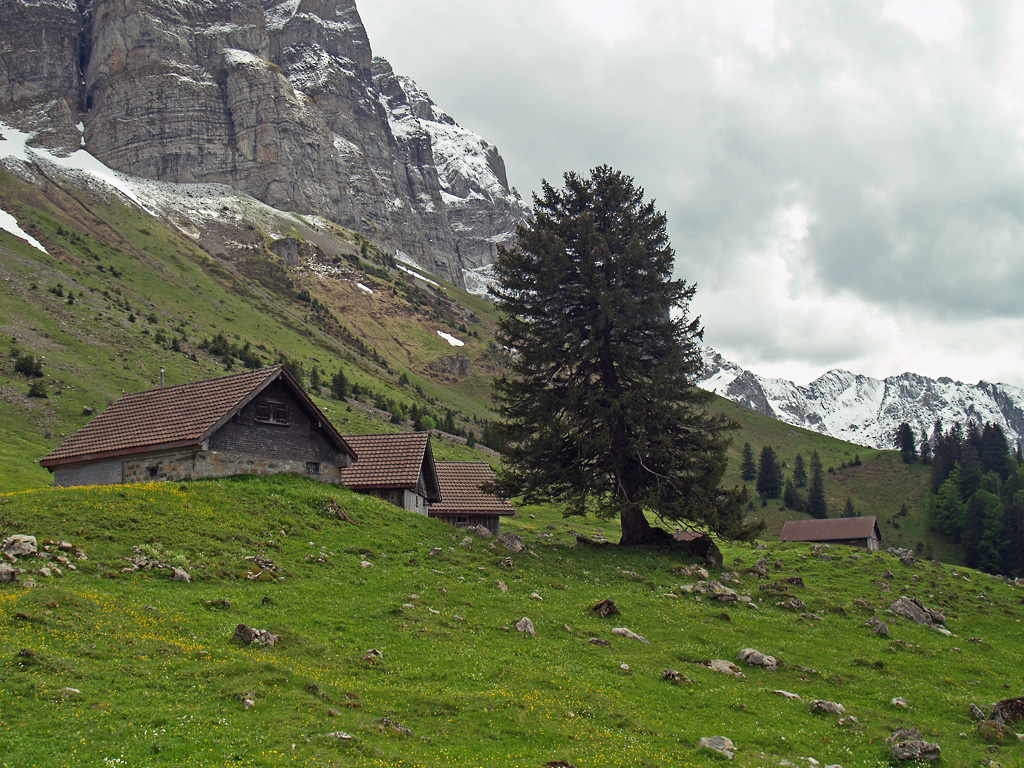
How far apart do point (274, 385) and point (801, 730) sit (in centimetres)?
2502

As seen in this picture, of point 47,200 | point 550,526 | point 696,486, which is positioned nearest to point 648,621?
point 696,486

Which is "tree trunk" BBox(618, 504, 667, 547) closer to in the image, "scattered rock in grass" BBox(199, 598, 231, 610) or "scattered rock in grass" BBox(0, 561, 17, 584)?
"scattered rock in grass" BBox(199, 598, 231, 610)

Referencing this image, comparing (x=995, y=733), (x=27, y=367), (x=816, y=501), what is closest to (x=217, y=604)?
(x=995, y=733)

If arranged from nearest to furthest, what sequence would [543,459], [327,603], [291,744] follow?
[291,744] < [327,603] < [543,459]

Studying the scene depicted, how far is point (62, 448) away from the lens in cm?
3192

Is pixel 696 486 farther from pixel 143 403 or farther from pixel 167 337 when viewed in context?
pixel 167 337

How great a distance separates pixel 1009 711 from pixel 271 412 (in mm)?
27277

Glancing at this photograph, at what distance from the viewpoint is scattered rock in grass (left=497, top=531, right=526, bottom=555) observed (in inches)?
1143

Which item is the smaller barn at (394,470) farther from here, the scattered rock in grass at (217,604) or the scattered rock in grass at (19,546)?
the scattered rock in grass at (217,604)

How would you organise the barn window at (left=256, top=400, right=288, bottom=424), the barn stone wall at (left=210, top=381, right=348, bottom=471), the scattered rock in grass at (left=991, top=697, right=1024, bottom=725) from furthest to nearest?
the barn window at (left=256, top=400, right=288, bottom=424)
the barn stone wall at (left=210, top=381, right=348, bottom=471)
the scattered rock in grass at (left=991, top=697, right=1024, bottom=725)

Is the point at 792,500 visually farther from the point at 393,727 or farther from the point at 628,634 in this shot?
the point at 393,727

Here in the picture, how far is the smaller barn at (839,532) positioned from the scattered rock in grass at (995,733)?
83854 mm

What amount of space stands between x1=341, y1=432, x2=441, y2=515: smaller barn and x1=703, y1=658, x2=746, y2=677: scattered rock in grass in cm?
2198

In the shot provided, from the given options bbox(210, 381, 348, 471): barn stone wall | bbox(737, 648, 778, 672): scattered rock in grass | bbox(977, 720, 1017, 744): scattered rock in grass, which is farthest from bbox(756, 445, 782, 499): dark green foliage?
bbox(977, 720, 1017, 744): scattered rock in grass
